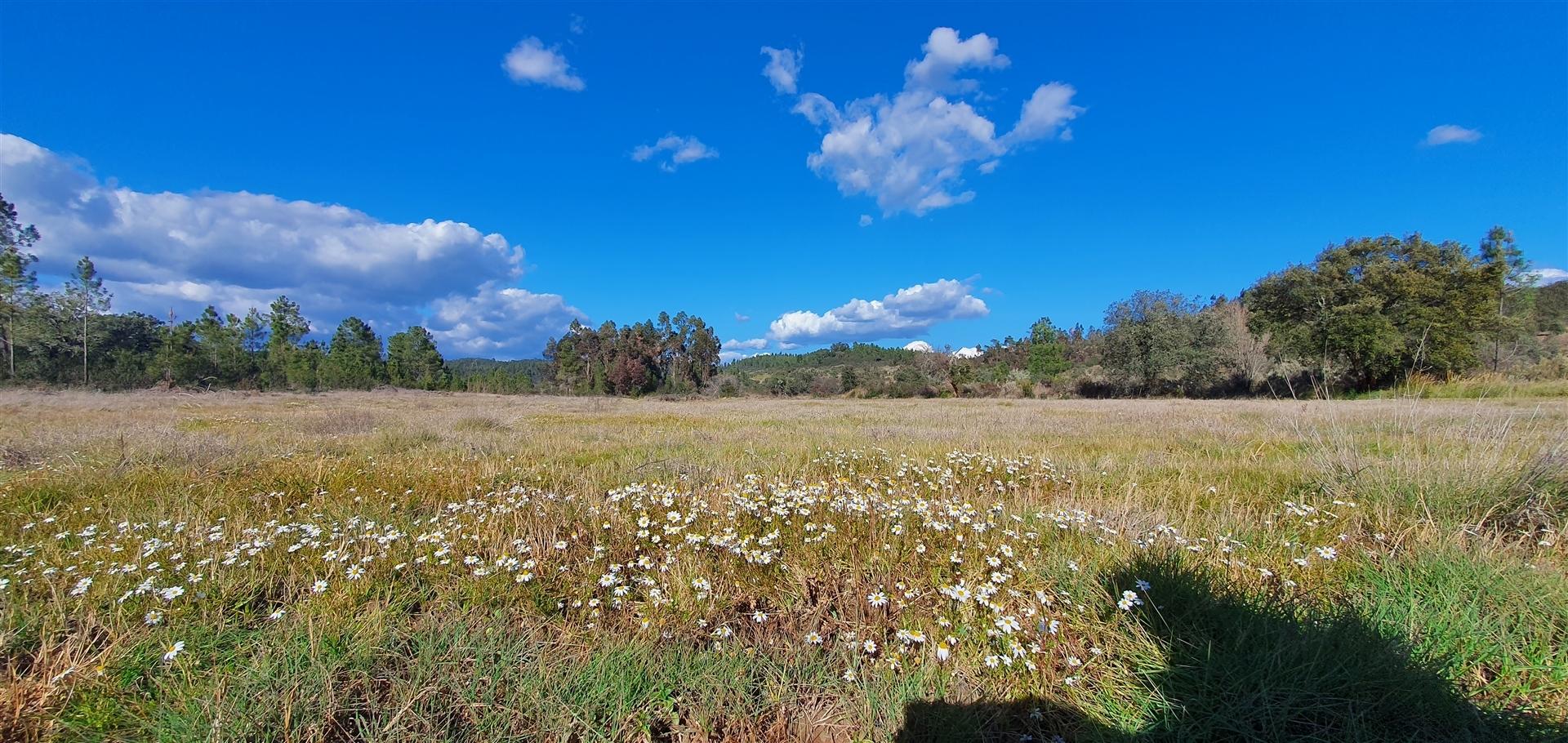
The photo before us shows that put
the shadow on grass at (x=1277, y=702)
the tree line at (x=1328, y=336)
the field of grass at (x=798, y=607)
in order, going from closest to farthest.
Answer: the shadow on grass at (x=1277, y=702), the field of grass at (x=798, y=607), the tree line at (x=1328, y=336)

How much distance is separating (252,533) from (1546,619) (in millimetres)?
8006

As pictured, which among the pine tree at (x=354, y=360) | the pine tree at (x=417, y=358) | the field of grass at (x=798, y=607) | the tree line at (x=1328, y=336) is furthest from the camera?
the pine tree at (x=417, y=358)

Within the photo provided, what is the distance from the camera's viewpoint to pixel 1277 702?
210 centimetres

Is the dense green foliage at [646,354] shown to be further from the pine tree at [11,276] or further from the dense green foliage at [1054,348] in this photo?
the pine tree at [11,276]

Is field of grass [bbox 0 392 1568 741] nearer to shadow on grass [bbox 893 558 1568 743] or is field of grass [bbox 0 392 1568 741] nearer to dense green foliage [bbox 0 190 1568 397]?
shadow on grass [bbox 893 558 1568 743]

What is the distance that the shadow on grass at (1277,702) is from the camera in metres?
2.00

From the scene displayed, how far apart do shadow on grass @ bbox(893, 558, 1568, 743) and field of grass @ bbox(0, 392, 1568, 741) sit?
13mm

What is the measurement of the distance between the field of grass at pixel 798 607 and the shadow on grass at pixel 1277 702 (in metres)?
0.01

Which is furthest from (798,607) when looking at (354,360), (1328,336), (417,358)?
(417,358)

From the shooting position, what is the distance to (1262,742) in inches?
79.2

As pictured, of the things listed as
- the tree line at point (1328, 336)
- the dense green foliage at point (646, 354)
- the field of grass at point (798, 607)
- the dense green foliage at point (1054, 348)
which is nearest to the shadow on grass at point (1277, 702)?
the field of grass at point (798, 607)

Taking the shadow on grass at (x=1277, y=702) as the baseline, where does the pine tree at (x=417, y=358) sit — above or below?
above

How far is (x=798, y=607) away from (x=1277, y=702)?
7.39 ft

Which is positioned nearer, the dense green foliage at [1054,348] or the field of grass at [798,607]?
the field of grass at [798,607]
